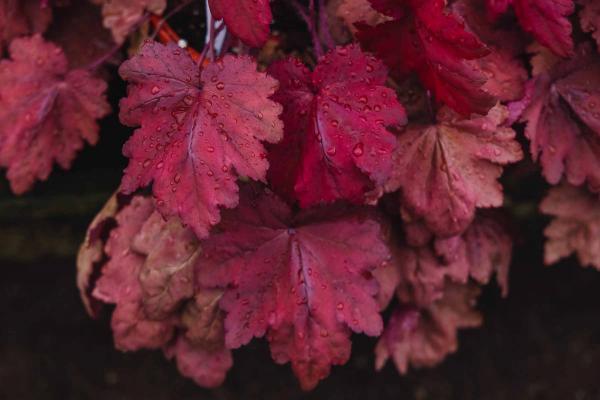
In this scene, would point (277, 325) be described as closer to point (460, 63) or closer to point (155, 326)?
point (155, 326)

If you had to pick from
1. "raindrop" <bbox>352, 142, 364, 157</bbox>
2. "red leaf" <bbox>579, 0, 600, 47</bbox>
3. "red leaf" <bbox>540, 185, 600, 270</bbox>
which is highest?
"red leaf" <bbox>579, 0, 600, 47</bbox>

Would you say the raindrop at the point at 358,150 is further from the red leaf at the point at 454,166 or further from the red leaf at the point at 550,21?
the red leaf at the point at 550,21

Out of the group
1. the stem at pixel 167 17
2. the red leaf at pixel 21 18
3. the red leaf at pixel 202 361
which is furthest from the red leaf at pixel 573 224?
the red leaf at pixel 21 18

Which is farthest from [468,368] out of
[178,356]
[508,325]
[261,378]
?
[178,356]

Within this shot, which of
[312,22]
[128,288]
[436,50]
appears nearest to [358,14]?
[312,22]

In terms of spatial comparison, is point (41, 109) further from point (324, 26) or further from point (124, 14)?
point (324, 26)

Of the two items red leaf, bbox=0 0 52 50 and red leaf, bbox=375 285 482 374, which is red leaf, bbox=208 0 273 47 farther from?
red leaf, bbox=375 285 482 374

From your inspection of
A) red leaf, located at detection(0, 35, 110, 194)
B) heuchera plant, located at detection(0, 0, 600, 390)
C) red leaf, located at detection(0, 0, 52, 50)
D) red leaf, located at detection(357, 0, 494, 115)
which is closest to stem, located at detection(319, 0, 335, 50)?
heuchera plant, located at detection(0, 0, 600, 390)
